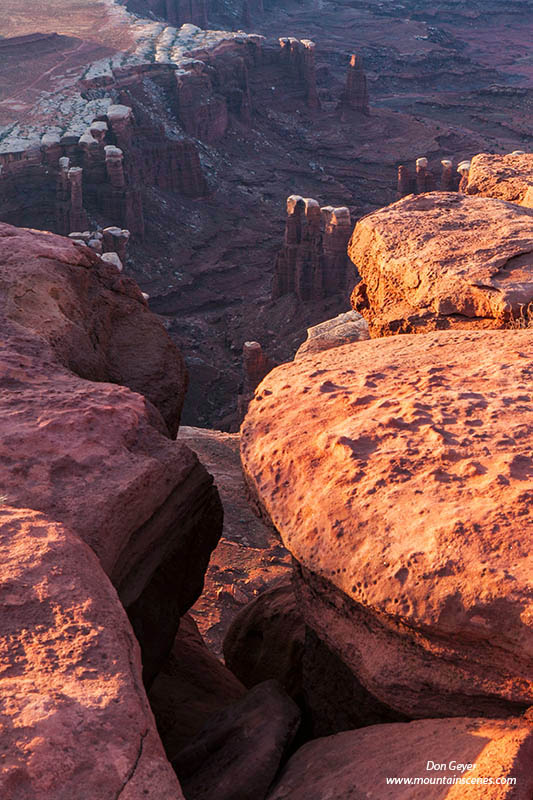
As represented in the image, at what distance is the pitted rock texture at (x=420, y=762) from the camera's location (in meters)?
1.87

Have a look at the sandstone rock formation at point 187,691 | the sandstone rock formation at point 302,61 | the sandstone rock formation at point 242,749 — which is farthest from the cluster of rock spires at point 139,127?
the sandstone rock formation at point 242,749

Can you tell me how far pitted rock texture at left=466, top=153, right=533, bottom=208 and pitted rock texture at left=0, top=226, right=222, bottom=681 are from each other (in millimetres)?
2795

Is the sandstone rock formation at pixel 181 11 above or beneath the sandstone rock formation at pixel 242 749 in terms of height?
above

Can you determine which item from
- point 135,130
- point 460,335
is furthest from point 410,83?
point 460,335

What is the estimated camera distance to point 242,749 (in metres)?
2.68

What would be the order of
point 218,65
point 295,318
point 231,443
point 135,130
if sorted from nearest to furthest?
point 231,443, point 295,318, point 135,130, point 218,65

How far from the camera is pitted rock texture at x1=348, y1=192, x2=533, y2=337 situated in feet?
12.3

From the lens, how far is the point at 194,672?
4.08 metres

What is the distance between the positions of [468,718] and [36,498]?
1.40 metres

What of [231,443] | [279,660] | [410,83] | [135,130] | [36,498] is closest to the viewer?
[36,498]

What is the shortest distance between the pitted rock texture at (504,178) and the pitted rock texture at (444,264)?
26.0 inches

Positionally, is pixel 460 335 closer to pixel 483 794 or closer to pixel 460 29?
pixel 483 794

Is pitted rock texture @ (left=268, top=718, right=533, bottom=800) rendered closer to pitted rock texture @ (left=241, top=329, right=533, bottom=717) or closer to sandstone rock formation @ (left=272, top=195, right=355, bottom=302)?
pitted rock texture @ (left=241, top=329, right=533, bottom=717)

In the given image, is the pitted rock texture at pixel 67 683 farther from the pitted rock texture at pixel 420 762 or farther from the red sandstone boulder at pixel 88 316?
the red sandstone boulder at pixel 88 316
